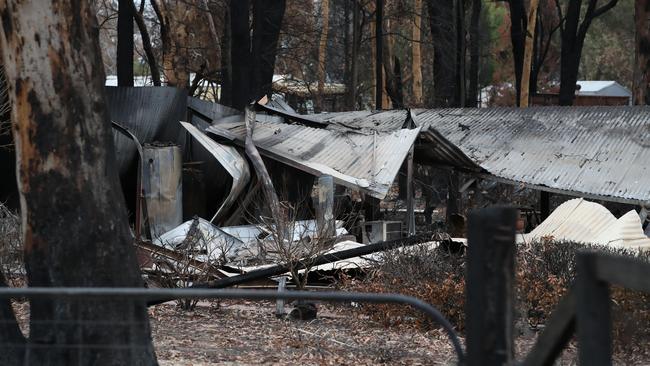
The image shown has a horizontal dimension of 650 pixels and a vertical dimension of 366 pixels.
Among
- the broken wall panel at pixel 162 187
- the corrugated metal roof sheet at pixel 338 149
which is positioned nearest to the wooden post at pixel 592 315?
the corrugated metal roof sheet at pixel 338 149

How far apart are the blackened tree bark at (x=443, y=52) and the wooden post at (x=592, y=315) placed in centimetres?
2570

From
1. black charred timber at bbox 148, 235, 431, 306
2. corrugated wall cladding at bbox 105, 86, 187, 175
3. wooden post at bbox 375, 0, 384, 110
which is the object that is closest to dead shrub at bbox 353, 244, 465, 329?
black charred timber at bbox 148, 235, 431, 306

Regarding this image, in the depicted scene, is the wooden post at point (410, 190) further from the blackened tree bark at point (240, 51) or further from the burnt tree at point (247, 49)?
the blackened tree bark at point (240, 51)

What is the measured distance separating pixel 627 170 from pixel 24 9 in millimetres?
12968

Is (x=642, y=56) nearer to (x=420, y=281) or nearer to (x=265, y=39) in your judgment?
(x=265, y=39)

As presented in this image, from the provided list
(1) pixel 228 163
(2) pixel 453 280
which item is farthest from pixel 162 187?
(2) pixel 453 280

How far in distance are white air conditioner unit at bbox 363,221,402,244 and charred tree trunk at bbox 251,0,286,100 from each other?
8800 millimetres

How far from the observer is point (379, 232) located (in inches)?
679

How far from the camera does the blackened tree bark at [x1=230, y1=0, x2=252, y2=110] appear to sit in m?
24.2

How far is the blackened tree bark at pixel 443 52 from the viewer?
97.9 ft

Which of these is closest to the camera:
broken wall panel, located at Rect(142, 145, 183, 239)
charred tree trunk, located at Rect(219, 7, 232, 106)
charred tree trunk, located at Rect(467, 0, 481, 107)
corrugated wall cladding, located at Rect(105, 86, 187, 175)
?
broken wall panel, located at Rect(142, 145, 183, 239)

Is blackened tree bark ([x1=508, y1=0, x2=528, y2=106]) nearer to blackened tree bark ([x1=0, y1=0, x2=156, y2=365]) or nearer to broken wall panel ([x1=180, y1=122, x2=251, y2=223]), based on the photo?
broken wall panel ([x1=180, y1=122, x2=251, y2=223])

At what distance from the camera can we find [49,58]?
612 centimetres

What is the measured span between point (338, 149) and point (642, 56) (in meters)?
11.5
